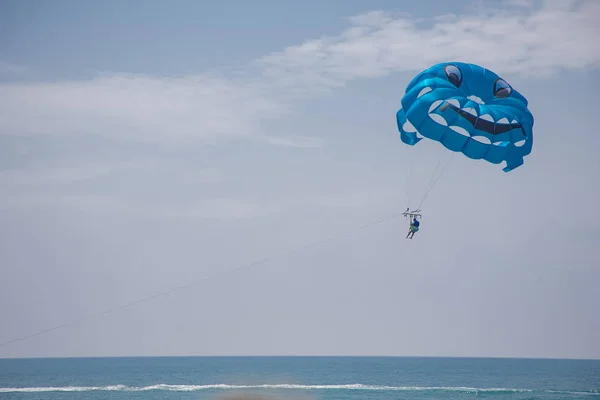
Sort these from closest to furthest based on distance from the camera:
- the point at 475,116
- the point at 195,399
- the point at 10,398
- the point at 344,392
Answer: the point at 475,116, the point at 195,399, the point at 10,398, the point at 344,392

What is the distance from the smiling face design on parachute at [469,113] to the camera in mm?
22359

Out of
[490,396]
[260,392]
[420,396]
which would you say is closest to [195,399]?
[260,392]

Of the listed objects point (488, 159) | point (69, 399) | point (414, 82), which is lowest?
point (69, 399)

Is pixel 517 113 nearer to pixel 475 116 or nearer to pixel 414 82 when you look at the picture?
pixel 475 116

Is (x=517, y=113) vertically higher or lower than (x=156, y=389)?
higher

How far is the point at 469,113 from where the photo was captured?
2248 centimetres

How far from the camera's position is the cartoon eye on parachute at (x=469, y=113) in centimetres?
2236

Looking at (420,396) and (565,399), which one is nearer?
(565,399)

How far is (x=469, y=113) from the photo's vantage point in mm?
22484

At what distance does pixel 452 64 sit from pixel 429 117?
168 centimetres

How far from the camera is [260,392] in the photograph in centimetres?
5319

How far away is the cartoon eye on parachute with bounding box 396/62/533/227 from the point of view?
2236 cm

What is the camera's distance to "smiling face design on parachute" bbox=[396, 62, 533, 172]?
2236cm

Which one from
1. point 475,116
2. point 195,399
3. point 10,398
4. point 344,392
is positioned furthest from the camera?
point 344,392
